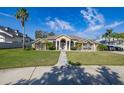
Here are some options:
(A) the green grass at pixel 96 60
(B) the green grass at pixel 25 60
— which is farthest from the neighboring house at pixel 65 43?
(B) the green grass at pixel 25 60

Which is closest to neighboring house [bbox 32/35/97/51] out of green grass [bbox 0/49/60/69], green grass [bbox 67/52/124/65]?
green grass [bbox 67/52/124/65]

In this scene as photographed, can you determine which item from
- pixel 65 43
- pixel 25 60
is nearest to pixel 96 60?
pixel 25 60

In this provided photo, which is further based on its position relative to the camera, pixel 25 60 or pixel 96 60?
pixel 96 60

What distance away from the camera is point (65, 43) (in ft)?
138

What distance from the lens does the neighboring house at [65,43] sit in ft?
136

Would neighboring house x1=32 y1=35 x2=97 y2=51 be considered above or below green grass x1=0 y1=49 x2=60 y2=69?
above

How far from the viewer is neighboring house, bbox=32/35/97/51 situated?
41594 millimetres

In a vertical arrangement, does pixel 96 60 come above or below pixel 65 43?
below

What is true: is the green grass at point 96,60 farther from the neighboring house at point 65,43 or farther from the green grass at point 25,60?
the neighboring house at point 65,43

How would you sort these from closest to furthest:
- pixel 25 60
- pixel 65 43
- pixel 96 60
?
pixel 25 60
pixel 96 60
pixel 65 43

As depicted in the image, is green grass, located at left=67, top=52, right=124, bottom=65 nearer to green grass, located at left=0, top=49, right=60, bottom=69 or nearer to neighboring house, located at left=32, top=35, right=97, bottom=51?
green grass, located at left=0, top=49, right=60, bottom=69

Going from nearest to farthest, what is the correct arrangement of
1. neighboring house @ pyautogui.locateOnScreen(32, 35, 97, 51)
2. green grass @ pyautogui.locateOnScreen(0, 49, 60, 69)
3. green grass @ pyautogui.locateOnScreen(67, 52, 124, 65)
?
1. green grass @ pyautogui.locateOnScreen(0, 49, 60, 69)
2. green grass @ pyautogui.locateOnScreen(67, 52, 124, 65)
3. neighboring house @ pyautogui.locateOnScreen(32, 35, 97, 51)

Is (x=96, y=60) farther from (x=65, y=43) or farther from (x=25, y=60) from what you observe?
(x=65, y=43)
